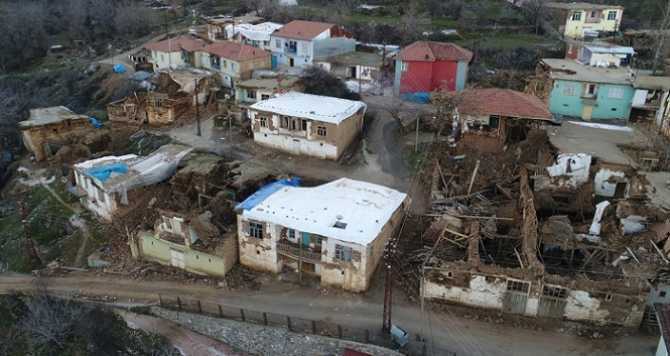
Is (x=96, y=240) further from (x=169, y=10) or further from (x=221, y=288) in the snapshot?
(x=169, y=10)

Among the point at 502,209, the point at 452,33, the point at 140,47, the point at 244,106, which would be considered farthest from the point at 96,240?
the point at 452,33

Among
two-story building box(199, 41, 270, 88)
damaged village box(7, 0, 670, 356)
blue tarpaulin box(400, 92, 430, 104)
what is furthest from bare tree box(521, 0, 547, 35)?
two-story building box(199, 41, 270, 88)

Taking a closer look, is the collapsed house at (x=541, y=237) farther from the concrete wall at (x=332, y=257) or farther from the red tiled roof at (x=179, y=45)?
the red tiled roof at (x=179, y=45)

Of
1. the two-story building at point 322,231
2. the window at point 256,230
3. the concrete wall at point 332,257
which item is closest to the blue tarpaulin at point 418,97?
the two-story building at point 322,231

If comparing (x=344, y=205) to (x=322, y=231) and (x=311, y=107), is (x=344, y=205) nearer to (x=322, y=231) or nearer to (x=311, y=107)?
(x=322, y=231)

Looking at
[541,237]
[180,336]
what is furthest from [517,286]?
[180,336]

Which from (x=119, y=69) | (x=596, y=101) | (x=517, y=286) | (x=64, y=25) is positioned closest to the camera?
(x=517, y=286)
